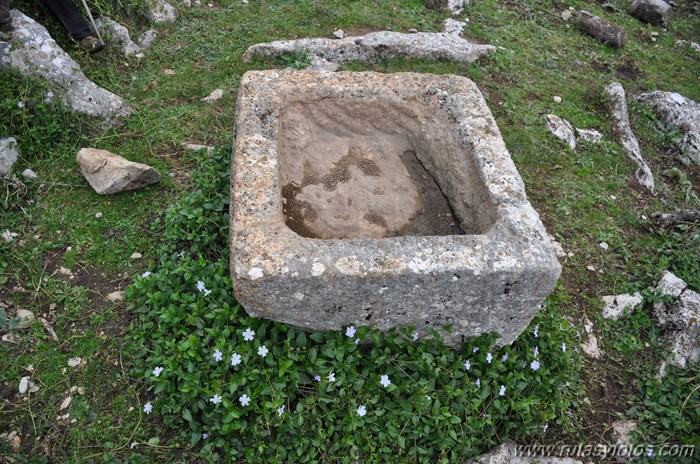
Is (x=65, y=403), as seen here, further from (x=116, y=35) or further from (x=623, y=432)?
(x=116, y=35)

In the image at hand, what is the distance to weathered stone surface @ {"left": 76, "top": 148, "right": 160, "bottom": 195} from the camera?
3.61m

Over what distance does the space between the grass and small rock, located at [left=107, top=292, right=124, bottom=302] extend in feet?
0.13

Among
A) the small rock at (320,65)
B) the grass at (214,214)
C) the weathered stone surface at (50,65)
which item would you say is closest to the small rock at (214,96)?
the grass at (214,214)

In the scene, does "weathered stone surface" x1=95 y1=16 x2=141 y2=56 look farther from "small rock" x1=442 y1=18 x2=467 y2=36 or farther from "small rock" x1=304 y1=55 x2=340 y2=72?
"small rock" x1=442 y1=18 x2=467 y2=36

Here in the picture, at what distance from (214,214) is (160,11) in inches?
118

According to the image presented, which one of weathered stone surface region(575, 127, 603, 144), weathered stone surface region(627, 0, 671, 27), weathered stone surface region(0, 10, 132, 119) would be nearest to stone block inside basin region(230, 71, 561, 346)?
weathered stone surface region(0, 10, 132, 119)

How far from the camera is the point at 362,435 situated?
104 inches

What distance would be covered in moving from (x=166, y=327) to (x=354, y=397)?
111 cm

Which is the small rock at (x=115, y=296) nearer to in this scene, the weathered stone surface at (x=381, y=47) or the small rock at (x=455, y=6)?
the weathered stone surface at (x=381, y=47)

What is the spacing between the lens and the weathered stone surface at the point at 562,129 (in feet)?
16.0

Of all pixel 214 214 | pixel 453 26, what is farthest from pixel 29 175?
pixel 453 26

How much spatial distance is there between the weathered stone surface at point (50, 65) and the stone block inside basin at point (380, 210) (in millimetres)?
1604

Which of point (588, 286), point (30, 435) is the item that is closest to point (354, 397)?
point (30, 435)

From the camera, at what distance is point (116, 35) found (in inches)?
189
